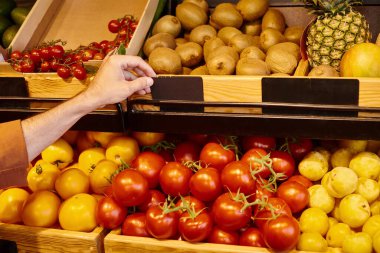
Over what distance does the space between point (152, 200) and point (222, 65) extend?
63 cm

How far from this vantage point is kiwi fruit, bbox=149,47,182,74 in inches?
76.8

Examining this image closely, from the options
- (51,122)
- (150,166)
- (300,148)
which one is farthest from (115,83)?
(300,148)

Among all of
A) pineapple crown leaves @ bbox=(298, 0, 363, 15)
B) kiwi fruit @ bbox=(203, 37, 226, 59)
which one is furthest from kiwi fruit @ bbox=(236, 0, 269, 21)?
pineapple crown leaves @ bbox=(298, 0, 363, 15)

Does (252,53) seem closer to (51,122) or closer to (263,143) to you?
(263,143)

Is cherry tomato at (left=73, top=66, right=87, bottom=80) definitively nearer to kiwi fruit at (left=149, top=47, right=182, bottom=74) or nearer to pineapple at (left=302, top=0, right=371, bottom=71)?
kiwi fruit at (left=149, top=47, right=182, bottom=74)

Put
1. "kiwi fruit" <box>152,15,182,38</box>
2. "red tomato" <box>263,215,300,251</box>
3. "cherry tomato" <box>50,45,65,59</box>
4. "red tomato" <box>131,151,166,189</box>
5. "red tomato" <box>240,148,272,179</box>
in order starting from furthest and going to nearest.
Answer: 1. "kiwi fruit" <box>152,15,182,38</box>
2. "cherry tomato" <box>50,45,65,59</box>
3. "red tomato" <box>131,151,166,189</box>
4. "red tomato" <box>240,148,272,179</box>
5. "red tomato" <box>263,215,300,251</box>

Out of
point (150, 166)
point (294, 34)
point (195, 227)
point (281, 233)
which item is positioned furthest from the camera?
point (294, 34)

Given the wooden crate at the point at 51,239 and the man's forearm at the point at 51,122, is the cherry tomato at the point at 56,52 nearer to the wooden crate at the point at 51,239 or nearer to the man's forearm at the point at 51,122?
the man's forearm at the point at 51,122

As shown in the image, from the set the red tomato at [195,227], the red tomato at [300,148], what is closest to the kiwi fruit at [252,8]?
the red tomato at [300,148]

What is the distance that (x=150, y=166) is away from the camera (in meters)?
1.77

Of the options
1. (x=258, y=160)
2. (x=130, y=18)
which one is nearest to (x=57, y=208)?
(x=258, y=160)

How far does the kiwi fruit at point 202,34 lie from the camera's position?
218cm

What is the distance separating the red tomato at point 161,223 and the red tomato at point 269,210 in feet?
0.98

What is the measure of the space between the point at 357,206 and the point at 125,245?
867mm
